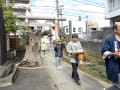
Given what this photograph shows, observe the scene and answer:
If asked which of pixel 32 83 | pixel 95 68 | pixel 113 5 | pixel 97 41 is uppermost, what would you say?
pixel 113 5

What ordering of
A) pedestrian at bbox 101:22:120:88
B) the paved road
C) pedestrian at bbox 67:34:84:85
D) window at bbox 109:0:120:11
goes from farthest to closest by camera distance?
window at bbox 109:0:120:11 < pedestrian at bbox 67:34:84:85 < the paved road < pedestrian at bbox 101:22:120:88

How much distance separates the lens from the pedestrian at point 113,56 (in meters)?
6.19

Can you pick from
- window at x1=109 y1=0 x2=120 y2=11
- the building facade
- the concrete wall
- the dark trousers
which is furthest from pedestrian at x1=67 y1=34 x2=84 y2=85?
window at x1=109 y1=0 x2=120 y2=11

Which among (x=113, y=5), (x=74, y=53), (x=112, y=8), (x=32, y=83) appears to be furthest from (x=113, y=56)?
(x=112, y=8)

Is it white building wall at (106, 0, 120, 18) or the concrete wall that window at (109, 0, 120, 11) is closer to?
white building wall at (106, 0, 120, 18)

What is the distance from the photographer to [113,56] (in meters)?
6.20

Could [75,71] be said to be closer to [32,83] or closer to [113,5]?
[32,83]

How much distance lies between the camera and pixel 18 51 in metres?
28.8

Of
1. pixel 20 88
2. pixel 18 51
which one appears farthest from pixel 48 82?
pixel 18 51

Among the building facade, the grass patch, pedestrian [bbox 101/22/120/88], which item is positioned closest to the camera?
pedestrian [bbox 101/22/120/88]

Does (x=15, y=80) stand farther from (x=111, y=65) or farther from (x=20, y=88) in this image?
(x=111, y=65)

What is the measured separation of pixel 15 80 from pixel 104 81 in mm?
3468

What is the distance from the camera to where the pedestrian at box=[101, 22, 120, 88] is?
6.19 m

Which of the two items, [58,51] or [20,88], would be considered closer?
[20,88]
